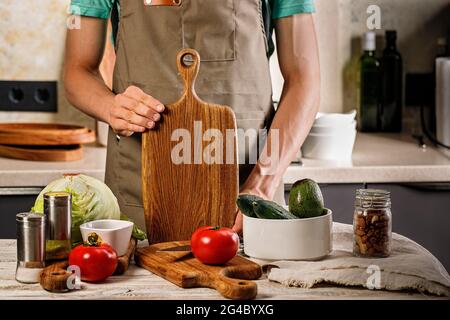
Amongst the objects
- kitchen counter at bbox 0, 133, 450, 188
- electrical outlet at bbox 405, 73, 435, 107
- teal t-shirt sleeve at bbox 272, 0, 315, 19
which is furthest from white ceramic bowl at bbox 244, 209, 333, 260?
electrical outlet at bbox 405, 73, 435, 107

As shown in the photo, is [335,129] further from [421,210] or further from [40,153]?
[40,153]

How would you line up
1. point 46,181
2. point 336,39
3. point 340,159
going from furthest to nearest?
point 336,39, point 340,159, point 46,181

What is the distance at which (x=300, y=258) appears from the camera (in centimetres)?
139

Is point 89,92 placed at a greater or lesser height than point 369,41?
lesser

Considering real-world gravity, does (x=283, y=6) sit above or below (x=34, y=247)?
above

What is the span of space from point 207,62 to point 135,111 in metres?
0.33

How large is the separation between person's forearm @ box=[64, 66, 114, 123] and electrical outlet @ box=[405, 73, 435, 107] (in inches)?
51.2

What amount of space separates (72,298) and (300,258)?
37cm

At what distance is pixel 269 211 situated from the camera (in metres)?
1.38

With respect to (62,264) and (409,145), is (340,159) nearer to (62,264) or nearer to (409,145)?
(409,145)

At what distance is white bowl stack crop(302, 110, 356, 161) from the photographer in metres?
2.43

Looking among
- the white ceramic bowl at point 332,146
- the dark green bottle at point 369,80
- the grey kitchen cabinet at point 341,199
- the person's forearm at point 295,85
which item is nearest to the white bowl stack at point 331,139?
the white ceramic bowl at point 332,146

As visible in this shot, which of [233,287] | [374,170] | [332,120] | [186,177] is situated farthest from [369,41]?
[233,287]

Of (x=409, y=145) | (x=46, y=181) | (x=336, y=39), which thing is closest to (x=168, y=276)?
(x=46, y=181)
